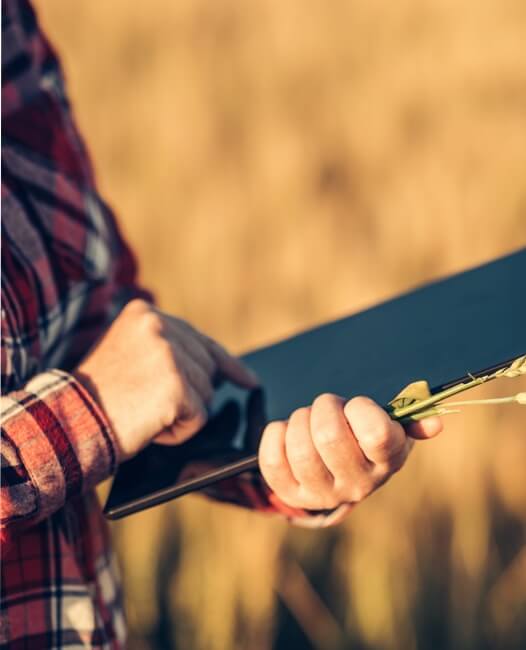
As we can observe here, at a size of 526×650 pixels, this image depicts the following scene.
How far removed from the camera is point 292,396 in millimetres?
704

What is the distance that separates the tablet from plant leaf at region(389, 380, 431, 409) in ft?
0.06

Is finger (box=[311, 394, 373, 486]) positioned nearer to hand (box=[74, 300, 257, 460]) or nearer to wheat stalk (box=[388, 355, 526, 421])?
wheat stalk (box=[388, 355, 526, 421])

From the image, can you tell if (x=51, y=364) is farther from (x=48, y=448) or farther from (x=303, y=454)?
(x=303, y=454)

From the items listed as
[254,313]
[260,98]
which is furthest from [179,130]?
[254,313]

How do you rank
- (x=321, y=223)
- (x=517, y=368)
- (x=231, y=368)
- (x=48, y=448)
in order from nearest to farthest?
1. (x=517, y=368)
2. (x=48, y=448)
3. (x=231, y=368)
4. (x=321, y=223)

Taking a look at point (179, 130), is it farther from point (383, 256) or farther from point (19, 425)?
point (19, 425)

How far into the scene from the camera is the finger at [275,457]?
56cm

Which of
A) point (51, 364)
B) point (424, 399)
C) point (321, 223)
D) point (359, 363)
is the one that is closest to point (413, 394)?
point (424, 399)

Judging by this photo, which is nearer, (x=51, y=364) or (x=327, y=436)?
(x=327, y=436)

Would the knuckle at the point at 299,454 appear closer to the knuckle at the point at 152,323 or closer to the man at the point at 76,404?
the man at the point at 76,404

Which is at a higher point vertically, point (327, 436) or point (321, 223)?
point (327, 436)

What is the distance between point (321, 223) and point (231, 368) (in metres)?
0.90

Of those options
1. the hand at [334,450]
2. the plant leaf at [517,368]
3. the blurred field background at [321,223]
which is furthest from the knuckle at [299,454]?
the blurred field background at [321,223]

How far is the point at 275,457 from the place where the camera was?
559 mm
